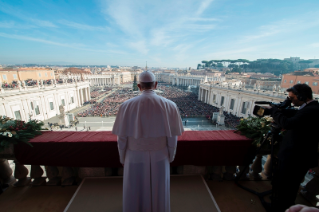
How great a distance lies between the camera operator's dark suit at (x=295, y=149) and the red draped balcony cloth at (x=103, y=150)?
23.6 inches

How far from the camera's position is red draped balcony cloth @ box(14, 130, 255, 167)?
96.9 inches

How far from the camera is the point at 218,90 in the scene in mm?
32375

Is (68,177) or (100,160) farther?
(68,177)

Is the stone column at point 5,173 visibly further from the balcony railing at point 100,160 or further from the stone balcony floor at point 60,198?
the stone balcony floor at point 60,198

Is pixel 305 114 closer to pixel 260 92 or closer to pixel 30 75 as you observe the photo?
pixel 260 92

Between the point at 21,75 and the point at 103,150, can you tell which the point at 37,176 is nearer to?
the point at 103,150

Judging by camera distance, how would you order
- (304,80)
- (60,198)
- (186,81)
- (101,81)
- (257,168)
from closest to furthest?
1. (60,198)
2. (257,168)
3. (304,80)
4. (186,81)
5. (101,81)

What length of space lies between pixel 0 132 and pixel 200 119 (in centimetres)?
2202

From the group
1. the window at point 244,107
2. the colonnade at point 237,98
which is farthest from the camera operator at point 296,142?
the window at point 244,107

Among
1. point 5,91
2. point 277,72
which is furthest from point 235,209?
point 277,72

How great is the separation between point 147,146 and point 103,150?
1.12m

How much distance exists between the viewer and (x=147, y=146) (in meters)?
1.79

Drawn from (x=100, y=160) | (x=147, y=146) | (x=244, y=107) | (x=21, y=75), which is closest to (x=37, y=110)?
(x=21, y=75)

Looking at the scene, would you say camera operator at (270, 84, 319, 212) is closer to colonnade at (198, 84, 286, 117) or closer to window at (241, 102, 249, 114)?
colonnade at (198, 84, 286, 117)
